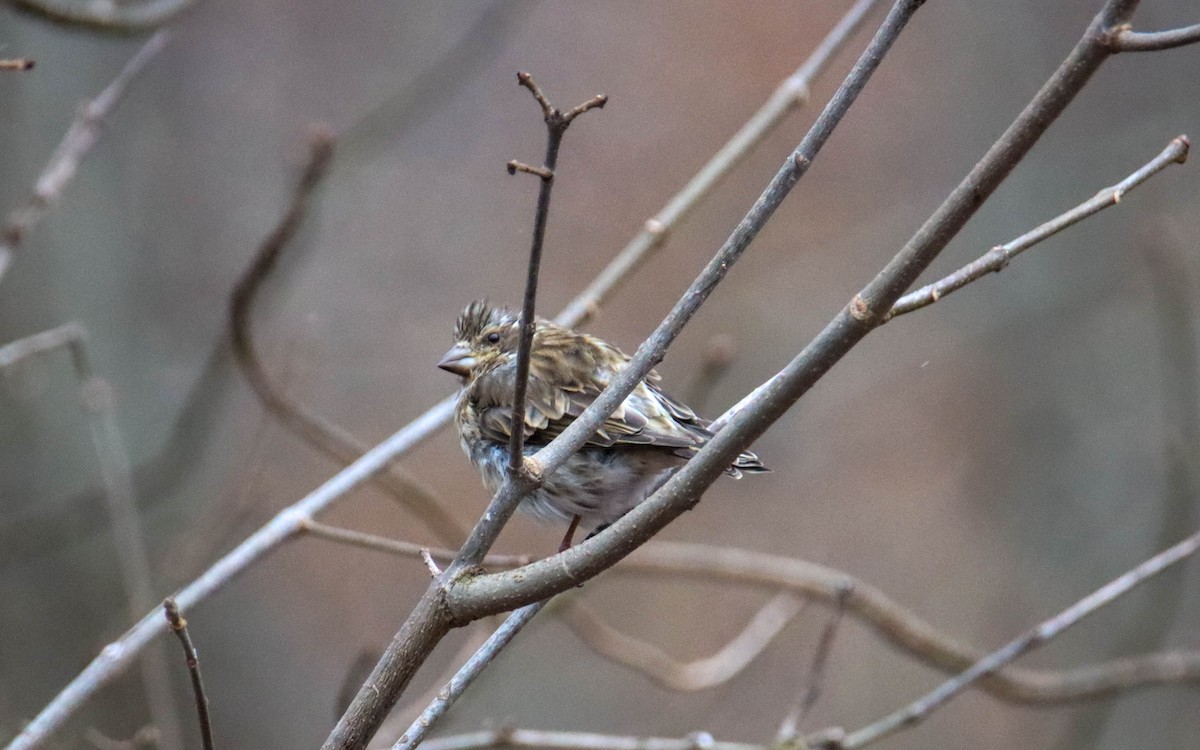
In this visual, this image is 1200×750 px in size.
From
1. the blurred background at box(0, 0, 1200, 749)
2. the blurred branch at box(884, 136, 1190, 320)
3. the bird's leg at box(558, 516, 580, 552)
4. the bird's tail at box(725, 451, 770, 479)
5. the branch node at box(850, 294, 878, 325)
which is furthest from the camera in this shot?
the blurred background at box(0, 0, 1200, 749)

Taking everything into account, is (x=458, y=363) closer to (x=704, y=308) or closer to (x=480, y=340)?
(x=480, y=340)

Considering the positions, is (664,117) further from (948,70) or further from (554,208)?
(948,70)

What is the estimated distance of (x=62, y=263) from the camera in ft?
22.1

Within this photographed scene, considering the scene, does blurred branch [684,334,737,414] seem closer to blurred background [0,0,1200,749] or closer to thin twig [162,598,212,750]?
thin twig [162,598,212,750]

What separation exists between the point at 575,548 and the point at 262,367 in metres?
2.36

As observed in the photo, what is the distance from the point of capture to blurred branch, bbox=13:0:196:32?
382 cm

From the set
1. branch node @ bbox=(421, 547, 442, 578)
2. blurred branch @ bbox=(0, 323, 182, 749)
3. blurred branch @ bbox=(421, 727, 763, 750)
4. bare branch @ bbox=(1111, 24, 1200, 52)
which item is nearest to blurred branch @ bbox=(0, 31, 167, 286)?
blurred branch @ bbox=(0, 323, 182, 749)

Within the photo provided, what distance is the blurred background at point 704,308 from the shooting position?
7500mm

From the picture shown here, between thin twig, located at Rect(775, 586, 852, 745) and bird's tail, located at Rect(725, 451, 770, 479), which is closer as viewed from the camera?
bird's tail, located at Rect(725, 451, 770, 479)

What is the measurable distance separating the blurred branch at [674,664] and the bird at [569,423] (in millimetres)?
750

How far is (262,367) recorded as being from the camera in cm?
411

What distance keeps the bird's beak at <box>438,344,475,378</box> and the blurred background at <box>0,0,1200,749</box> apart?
3.20 m

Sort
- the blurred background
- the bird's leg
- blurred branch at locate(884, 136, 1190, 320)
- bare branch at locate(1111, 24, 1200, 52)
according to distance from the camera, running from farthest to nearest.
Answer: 1. the blurred background
2. the bird's leg
3. blurred branch at locate(884, 136, 1190, 320)
4. bare branch at locate(1111, 24, 1200, 52)

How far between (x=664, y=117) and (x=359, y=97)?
2101mm
